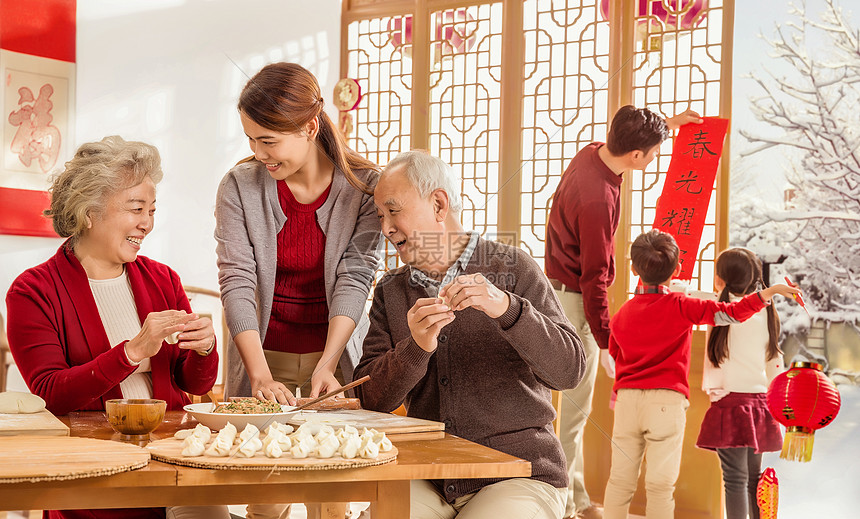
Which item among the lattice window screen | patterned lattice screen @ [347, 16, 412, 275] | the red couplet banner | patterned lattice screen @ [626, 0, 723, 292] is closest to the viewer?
the red couplet banner

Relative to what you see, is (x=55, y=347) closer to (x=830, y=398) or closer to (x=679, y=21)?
(x=830, y=398)

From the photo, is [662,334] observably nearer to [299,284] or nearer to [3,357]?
[299,284]

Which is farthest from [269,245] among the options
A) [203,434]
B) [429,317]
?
[203,434]

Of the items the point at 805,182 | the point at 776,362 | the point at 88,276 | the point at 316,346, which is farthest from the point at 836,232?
the point at 88,276

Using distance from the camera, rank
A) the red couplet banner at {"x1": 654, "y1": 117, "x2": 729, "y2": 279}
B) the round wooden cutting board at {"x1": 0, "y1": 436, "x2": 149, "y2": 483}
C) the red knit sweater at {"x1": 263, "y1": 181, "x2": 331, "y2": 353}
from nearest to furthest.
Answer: the round wooden cutting board at {"x1": 0, "y1": 436, "x2": 149, "y2": 483}
the red knit sweater at {"x1": 263, "y1": 181, "x2": 331, "y2": 353}
the red couplet banner at {"x1": 654, "y1": 117, "x2": 729, "y2": 279}

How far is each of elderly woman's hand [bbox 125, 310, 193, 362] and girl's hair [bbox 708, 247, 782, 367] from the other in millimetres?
2233

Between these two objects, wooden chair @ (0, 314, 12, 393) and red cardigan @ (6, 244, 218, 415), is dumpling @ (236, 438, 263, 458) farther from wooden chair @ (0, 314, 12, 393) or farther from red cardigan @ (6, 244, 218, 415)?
wooden chair @ (0, 314, 12, 393)

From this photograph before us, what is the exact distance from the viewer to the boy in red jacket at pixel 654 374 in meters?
2.99

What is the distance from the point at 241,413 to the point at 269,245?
24.3 inches

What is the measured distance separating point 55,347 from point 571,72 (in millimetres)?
2817

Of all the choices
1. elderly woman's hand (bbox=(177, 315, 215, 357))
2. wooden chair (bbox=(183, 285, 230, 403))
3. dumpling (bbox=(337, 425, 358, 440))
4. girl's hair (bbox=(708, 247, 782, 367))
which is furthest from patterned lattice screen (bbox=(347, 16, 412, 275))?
dumpling (bbox=(337, 425, 358, 440))

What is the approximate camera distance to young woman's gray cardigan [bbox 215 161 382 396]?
187 centimetres

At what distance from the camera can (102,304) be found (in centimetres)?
176

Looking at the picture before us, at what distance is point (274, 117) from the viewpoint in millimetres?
1760
